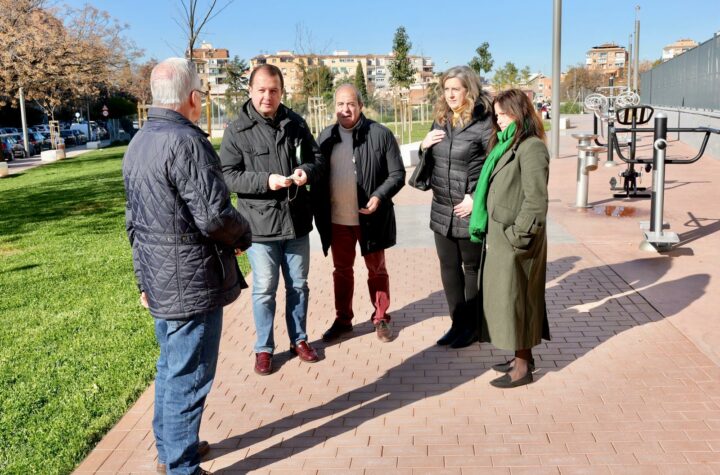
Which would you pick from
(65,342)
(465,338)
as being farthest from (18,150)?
(465,338)

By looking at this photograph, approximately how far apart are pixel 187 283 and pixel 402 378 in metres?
1.97

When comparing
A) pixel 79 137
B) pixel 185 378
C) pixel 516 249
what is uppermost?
pixel 516 249

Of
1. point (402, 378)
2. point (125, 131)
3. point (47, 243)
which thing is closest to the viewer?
point (402, 378)

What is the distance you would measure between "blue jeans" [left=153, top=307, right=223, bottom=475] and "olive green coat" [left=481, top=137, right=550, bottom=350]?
175 cm

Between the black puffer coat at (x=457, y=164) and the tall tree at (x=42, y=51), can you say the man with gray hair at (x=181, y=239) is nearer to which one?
the black puffer coat at (x=457, y=164)

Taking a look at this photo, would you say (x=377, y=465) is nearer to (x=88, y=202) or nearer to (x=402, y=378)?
(x=402, y=378)

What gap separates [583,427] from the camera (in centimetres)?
378

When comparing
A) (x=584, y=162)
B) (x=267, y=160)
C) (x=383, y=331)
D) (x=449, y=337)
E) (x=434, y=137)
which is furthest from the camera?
(x=584, y=162)

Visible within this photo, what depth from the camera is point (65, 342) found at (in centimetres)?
577

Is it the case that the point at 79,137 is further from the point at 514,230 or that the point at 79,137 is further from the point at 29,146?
the point at 514,230

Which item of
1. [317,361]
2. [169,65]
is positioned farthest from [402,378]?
[169,65]

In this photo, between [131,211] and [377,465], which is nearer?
[131,211]

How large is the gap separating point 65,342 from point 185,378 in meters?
3.01

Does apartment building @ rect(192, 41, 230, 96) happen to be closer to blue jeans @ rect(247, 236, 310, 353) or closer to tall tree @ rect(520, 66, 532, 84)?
blue jeans @ rect(247, 236, 310, 353)
